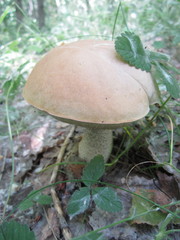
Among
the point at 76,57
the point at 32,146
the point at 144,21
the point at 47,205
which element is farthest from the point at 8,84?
the point at 144,21

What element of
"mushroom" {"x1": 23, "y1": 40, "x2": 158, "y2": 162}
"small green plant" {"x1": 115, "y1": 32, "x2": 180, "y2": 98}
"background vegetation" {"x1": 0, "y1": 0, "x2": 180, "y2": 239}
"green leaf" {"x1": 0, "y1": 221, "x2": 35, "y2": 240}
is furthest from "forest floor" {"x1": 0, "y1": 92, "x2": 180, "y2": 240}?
"small green plant" {"x1": 115, "y1": 32, "x2": 180, "y2": 98}

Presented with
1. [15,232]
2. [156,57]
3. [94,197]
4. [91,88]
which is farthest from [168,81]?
[15,232]

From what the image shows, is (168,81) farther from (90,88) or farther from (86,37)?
(86,37)

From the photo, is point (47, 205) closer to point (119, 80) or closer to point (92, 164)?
point (92, 164)

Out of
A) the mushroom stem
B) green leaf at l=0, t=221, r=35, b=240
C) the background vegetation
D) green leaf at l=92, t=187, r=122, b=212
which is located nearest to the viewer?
green leaf at l=0, t=221, r=35, b=240

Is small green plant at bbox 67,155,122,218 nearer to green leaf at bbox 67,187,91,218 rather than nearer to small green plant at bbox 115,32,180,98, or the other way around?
green leaf at bbox 67,187,91,218

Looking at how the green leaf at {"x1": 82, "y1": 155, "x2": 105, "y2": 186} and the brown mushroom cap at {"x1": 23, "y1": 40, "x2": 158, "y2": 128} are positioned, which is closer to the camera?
the brown mushroom cap at {"x1": 23, "y1": 40, "x2": 158, "y2": 128}
